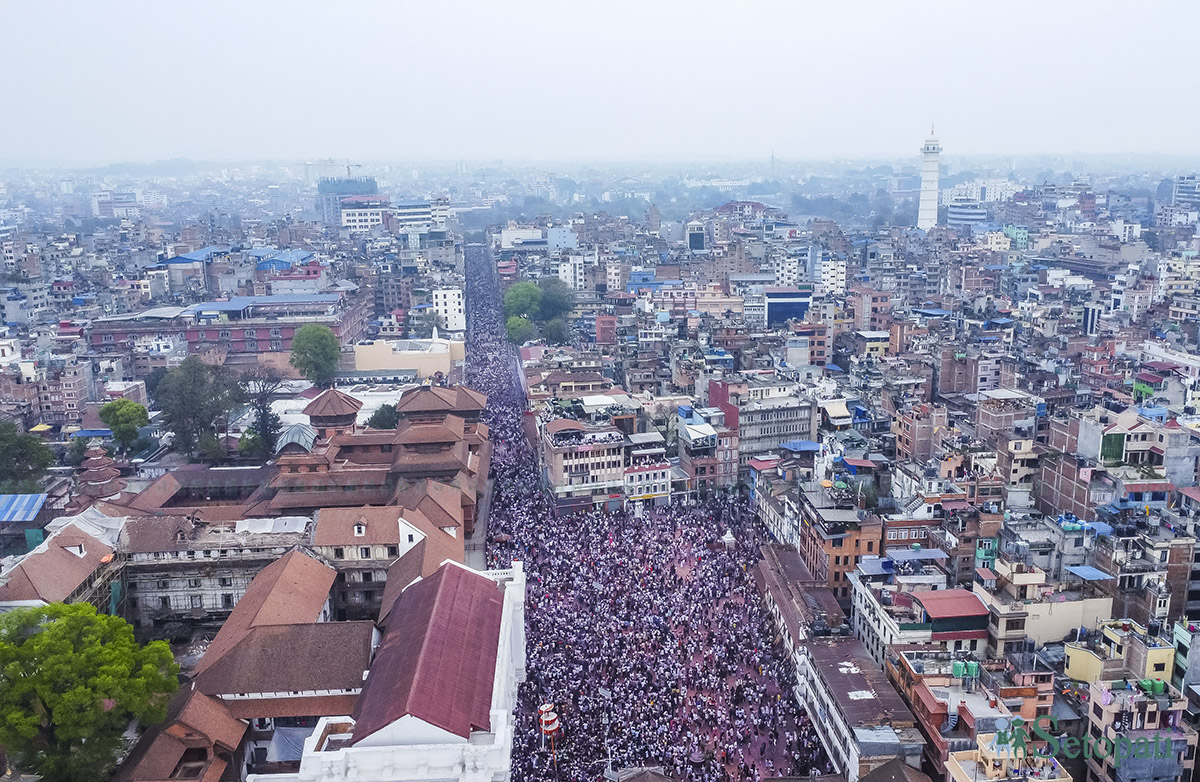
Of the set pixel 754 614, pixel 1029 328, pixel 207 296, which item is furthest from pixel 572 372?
Result: pixel 207 296

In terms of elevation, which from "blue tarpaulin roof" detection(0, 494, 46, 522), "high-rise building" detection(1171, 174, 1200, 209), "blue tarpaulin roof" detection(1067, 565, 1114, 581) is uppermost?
"high-rise building" detection(1171, 174, 1200, 209)

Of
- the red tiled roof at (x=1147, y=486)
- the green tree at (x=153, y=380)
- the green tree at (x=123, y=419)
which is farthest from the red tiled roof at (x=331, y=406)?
the red tiled roof at (x=1147, y=486)

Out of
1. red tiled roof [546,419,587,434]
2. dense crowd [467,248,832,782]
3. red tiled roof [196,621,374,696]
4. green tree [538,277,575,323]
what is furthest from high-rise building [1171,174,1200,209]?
red tiled roof [196,621,374,696]

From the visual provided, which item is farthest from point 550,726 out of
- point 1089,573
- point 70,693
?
point 1089,573

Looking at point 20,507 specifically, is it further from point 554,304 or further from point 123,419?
point 554,304

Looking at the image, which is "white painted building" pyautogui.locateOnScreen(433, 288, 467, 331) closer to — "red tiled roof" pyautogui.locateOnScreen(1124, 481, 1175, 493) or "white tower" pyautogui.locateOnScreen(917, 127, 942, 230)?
"red tiled roof" pyautogui.locateOnScreen(1124, 481, 1175, 493)

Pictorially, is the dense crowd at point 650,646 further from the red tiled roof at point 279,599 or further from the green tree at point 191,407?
the green tree at point 191,407
